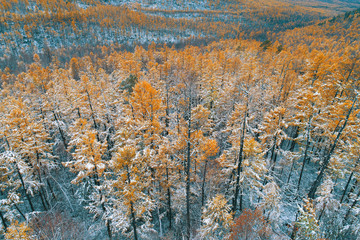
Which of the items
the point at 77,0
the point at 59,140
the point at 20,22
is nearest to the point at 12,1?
the point at 20,22

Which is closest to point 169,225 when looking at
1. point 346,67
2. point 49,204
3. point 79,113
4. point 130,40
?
point 49,204

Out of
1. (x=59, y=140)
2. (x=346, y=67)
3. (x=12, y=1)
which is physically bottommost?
(x=59, y=140)

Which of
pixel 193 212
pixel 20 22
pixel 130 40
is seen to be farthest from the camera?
pixel 130 40

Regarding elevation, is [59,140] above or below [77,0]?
below

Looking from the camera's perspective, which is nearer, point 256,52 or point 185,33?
point 256,52

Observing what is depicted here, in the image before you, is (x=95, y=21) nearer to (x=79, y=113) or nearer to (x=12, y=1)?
(x=12, y=1)

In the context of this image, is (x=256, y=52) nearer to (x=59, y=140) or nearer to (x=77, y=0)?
(x=59, y=140)

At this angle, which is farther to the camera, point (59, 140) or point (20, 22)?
point (20, 22)

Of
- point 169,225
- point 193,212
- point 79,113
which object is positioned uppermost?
point 79,113

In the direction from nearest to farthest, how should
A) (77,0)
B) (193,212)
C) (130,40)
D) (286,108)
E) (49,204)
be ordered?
(286,108)
(193,212)
(49,204)
(130,40)
(77,0)
